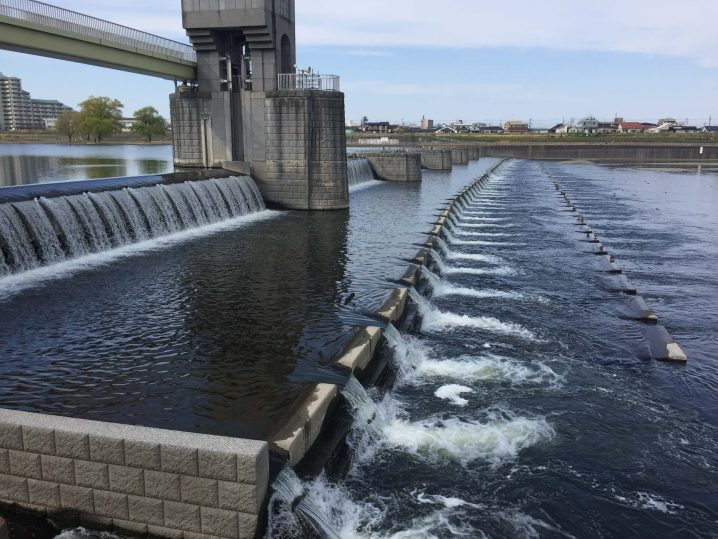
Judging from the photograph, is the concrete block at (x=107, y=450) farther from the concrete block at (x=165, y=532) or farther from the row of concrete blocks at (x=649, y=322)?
Result: the row of concrete blocks at (x=649, y=322)

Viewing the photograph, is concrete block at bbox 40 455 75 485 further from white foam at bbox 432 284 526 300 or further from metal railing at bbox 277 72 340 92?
metal railing at bbox 277 72 340 92

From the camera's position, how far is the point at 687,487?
28.3 feet

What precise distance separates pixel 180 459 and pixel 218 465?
47 cm

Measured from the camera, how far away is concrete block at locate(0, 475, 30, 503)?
7105 mm

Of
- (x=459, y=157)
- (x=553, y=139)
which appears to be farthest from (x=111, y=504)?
(x=553, y=139)

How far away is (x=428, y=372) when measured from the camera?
12.4 m

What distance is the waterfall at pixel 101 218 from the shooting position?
60.1ft

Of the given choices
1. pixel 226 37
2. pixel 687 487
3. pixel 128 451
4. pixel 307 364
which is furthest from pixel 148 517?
pixel 226 37

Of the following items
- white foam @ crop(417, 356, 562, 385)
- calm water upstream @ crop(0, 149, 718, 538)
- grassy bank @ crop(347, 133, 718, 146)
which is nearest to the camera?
calm water upstream @ crop(0, 149, 718, 538)

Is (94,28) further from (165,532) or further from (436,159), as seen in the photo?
(436,159)

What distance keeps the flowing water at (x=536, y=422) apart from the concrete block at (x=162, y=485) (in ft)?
4.25

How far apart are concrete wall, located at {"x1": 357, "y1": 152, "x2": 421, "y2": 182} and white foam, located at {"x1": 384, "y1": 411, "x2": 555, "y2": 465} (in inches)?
1860

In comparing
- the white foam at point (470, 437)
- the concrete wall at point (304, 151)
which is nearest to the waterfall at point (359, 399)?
the white foam at point (470, 437)

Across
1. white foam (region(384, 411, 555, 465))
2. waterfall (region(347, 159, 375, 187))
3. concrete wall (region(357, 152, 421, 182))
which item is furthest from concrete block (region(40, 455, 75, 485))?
concrete wall (region(357, 152, 421, 182))
